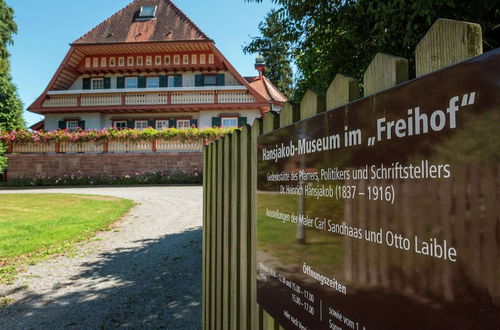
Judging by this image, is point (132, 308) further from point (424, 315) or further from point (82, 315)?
point (424, 315)

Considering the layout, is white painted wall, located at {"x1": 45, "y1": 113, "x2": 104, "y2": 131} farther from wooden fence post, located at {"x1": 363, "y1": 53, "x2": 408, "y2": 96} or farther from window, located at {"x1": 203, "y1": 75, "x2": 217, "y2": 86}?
wooden fence post, located at {"x1": 363, "y1": 53, "x2": 408, "y2": 96}

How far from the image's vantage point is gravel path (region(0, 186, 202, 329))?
4.06 m

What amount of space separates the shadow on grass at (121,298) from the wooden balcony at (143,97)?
A: 20.9 metres

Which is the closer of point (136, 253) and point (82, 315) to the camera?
point (82, 315)

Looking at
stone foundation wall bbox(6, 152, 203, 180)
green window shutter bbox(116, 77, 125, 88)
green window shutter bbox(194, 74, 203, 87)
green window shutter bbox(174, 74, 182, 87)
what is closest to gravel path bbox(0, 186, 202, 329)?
stone foundation wall bbox(6, 152, 203, 180)

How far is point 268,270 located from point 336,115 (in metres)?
0.92

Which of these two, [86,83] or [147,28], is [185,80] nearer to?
[147,28]

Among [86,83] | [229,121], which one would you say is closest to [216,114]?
[229,121]

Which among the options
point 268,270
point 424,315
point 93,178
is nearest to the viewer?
point 424,315

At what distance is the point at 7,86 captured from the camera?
3675 cm

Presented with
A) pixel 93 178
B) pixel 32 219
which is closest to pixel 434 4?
pixel 32 219

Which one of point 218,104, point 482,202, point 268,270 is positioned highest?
point 218,104

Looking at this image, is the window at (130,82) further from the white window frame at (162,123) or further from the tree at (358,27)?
the tree at (358,27)

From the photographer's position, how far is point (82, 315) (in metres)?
4.18
